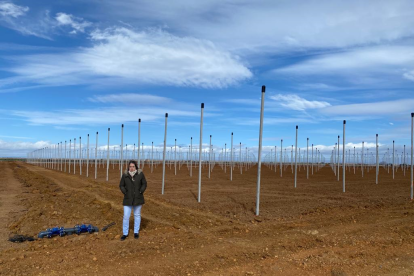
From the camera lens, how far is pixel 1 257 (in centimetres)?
633

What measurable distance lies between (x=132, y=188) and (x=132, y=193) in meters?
0.10

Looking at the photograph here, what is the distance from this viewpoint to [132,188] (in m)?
7.69

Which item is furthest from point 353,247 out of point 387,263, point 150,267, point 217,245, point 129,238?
point 129,238

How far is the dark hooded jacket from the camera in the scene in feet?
25.1

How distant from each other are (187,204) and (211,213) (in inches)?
87.2

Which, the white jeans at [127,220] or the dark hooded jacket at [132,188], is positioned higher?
the dark hooded jacket at [132,188]

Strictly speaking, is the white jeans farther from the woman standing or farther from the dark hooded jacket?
the dark hooded jacket

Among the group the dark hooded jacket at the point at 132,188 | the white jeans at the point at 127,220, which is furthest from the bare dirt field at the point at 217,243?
the dark hooded jacket at the point at 132,188

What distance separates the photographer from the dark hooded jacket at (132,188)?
7.64 meters

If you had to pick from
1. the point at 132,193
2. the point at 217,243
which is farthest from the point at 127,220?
the point at 217,243

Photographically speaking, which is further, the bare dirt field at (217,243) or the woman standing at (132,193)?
the woman standing at (132,193)

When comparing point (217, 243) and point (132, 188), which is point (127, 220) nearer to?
point (132, 188)

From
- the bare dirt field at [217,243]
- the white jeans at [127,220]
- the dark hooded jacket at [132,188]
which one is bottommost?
the bare dirt field at [217,243]

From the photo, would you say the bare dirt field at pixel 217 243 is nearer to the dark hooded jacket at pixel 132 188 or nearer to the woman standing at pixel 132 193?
the woman standing at pixel 132 193
